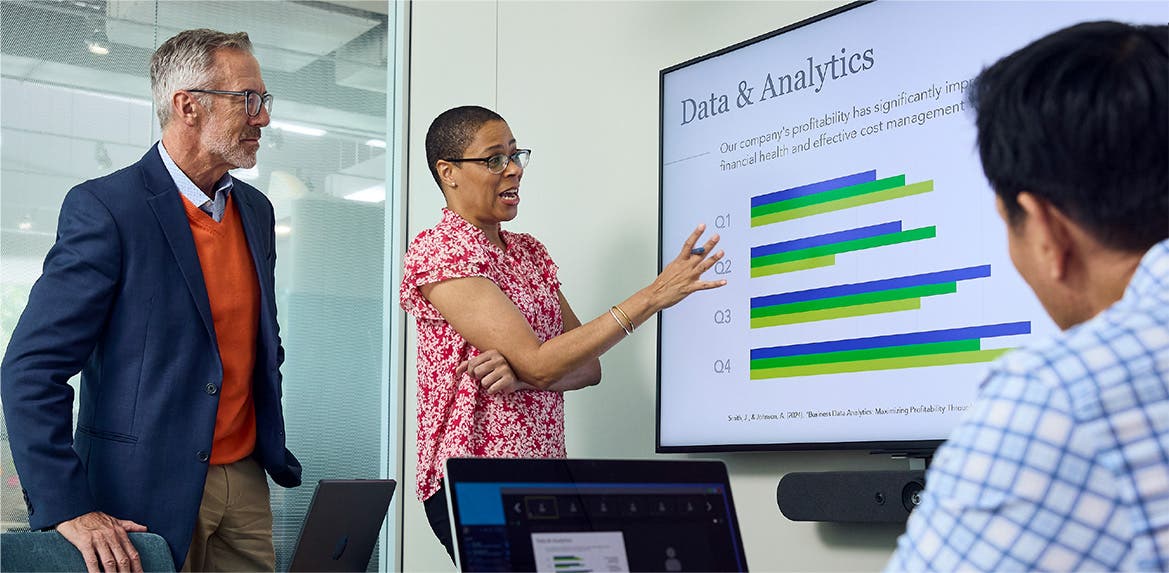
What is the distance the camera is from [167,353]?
91.8 inches

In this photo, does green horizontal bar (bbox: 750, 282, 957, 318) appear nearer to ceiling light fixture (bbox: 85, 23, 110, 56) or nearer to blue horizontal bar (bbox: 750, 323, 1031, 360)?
blue horizontal bar (bbox: 750, 323, 1031, 360)

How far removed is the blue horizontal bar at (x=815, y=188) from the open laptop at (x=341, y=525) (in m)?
1.25

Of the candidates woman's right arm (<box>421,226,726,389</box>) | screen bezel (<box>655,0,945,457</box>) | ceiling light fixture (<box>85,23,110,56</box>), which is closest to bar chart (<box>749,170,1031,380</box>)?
screen bezel (<box>655,0,945,457</box>)

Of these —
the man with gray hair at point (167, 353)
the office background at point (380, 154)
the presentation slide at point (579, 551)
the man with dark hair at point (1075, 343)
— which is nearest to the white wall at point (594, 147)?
the office background at point (380, 154)

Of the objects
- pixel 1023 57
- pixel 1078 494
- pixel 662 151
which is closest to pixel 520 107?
pixel 662 151

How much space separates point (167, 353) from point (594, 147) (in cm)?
152

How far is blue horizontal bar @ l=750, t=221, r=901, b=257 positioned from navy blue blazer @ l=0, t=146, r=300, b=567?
124cm

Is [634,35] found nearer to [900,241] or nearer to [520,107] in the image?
[520,107]

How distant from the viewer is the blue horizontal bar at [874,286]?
2.33m

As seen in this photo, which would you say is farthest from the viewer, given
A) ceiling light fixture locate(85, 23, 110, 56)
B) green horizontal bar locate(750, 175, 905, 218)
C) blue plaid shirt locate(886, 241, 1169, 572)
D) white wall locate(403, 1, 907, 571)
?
ceiling light fixture locate(85, 23, 110, 56)

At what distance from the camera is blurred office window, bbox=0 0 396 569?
129 inches

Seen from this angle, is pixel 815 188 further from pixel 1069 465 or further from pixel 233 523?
pixel 1069 465

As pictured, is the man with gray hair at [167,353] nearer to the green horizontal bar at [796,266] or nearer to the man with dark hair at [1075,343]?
the green horizontal bar at [796,266]

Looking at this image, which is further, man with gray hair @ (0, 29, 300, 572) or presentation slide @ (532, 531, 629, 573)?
man with gray hair @ (0, 29, 300, 572)
